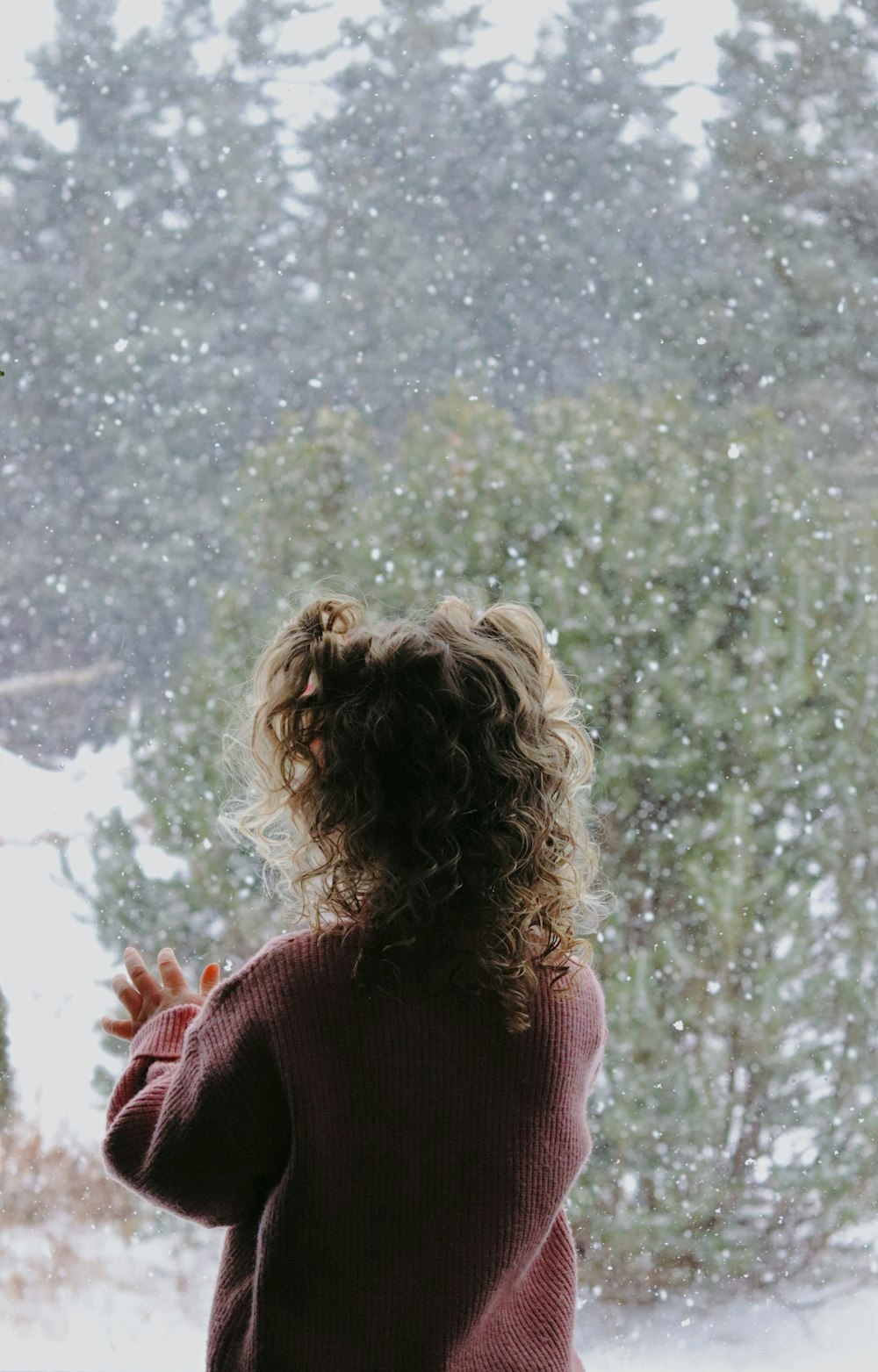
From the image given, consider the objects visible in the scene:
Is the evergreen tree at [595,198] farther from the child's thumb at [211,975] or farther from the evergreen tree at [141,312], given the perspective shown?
the child's thumb at [211,975]

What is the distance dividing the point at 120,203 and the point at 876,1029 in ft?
4.83

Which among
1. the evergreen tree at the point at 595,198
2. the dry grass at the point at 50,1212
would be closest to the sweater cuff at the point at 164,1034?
the dry grass at the point at 50,1212

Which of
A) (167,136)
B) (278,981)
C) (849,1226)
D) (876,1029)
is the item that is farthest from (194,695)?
(849,1226)

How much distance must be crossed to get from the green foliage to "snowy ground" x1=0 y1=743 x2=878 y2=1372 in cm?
6

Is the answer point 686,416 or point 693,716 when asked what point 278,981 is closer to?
point 693,716

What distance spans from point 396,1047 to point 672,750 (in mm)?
873

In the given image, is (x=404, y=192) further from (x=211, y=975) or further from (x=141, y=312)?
(x=211, y=975)

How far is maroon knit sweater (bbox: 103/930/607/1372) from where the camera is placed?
0.89m

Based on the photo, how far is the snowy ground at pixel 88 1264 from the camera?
1.72 metres

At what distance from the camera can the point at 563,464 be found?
170cm

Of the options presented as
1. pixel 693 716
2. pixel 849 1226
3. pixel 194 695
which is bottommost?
pixel 849 1226

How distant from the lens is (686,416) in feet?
5.54

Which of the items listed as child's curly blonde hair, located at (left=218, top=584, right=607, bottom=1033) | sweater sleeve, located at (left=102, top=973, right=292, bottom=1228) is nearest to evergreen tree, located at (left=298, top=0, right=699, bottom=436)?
child's curly blonde hair, located at (left=218, top=584, right=607, bottom=1033)

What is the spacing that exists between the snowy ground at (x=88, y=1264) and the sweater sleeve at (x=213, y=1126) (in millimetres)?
786
